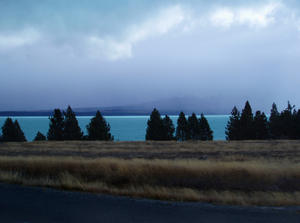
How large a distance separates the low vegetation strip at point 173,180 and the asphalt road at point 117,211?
37.5 inches

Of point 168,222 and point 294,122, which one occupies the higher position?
point 294,122

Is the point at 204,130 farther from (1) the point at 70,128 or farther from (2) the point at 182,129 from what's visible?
(1) the point at 70,128

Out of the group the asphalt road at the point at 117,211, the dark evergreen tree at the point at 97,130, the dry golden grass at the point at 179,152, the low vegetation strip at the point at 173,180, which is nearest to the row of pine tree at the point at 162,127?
the dark evergreen tree at the point at 97,130

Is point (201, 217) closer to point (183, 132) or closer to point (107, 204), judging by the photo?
point (107, 204)

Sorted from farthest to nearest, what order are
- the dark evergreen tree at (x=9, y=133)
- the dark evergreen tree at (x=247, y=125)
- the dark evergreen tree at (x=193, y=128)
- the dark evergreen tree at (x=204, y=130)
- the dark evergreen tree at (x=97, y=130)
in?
the dark evergreen tree at (x=204, y=130) < the dark evergreen tree at (x=193, y=128) < the dark evergreen tree at (x=9, y=133) < the dark evergreen tree at (x=247, y=125) < the dark evergreen tree at (x=97, y=130)

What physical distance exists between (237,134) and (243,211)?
5412cm

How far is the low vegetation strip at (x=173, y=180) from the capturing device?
7.95 meters

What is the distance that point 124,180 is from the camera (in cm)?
1030

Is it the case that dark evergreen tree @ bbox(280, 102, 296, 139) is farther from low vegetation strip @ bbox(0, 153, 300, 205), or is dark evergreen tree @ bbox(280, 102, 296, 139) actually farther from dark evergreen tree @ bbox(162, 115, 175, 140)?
low vegetation strip @ bbox(0, 153, 300, 205)

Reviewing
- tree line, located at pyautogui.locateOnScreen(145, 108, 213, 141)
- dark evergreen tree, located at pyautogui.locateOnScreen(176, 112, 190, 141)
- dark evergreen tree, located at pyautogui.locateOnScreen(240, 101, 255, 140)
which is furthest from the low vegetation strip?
dark evergreen tree, located at pyautogui.locateOnScreen(176, 112, 190, 141)

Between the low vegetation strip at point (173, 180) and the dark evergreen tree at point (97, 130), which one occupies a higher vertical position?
the dark evergreen tree at point (97, 130)

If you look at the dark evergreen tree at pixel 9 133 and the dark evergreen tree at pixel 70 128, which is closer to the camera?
the dark evergreen tree at pixel 70 128

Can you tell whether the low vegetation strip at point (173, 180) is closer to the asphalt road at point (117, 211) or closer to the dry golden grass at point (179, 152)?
the asphalt road at point (117, 211)

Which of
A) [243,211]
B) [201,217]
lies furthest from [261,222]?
[201,217]
